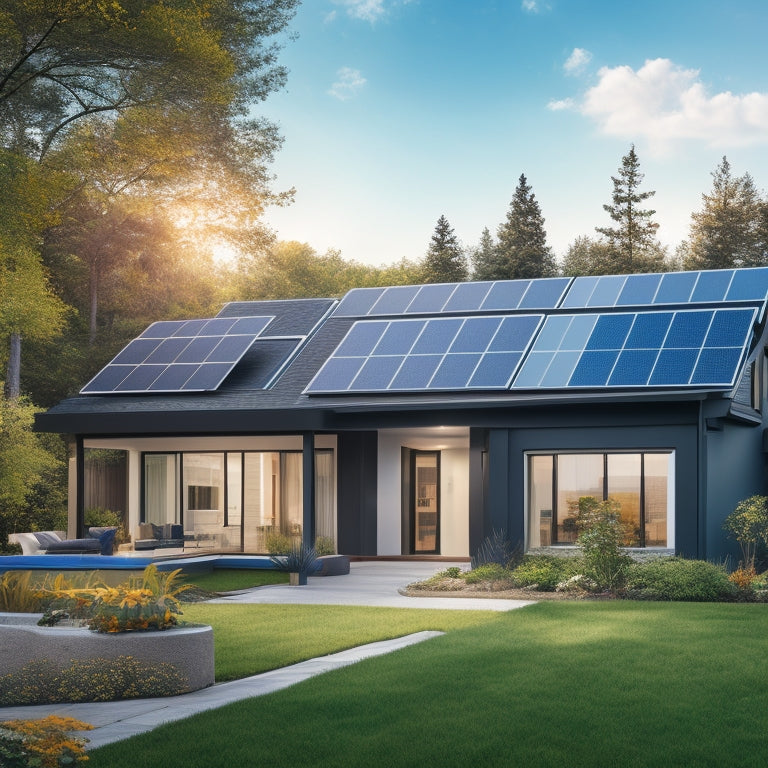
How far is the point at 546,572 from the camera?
1758cm

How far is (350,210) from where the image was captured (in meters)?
67.8

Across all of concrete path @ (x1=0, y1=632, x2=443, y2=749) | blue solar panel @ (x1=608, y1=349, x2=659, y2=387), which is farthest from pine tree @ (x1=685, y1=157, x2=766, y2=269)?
concrete path @ (x1=0, y1=632, x2=443, y2=749)

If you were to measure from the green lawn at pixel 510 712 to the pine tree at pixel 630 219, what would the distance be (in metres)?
48.6

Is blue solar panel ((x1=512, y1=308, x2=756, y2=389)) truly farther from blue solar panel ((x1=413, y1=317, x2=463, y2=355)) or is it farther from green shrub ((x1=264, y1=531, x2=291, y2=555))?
green shrub ((x1=264, y1=531, x2=291, y2=555))

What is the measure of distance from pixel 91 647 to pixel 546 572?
32.4 ft

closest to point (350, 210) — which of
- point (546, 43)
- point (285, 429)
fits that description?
point (546, 43)

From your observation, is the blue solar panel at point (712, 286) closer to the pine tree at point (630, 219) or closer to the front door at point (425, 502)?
the front door at point (425, 502)

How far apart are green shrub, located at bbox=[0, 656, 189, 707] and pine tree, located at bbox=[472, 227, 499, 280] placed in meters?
47.9

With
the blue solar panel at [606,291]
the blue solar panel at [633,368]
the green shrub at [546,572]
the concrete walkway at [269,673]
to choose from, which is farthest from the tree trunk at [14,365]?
the blue solar panel at [633,368]

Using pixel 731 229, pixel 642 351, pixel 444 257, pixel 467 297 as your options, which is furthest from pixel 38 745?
pixel 731 229

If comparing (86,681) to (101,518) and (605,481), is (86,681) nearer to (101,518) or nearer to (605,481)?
(605,481)

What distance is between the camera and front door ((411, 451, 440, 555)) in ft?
82.2

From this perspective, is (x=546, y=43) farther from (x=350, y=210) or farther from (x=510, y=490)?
(x=350, y=210)

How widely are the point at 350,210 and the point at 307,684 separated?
59.9m
